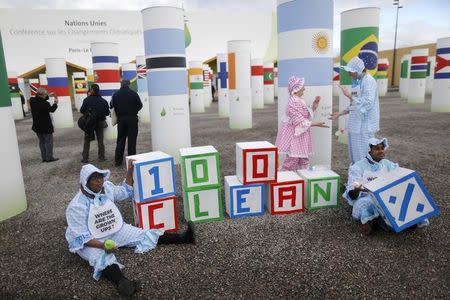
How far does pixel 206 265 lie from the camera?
351 cm

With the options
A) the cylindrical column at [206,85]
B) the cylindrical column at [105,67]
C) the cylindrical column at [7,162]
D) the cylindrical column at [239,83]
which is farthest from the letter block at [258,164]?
the cylindrical column at [206,85]

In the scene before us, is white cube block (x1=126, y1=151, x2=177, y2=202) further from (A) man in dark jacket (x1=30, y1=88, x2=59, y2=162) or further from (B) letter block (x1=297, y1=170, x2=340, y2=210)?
(A) man in dark jacket (x1=30, y1=88, x2=59, y2=162)

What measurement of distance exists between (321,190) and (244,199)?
104 centimetres

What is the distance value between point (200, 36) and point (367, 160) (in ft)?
91.2

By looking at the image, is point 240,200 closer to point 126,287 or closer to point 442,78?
point 126,287

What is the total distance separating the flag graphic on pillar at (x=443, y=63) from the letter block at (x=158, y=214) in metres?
12.9

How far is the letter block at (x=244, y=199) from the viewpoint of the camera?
457cm

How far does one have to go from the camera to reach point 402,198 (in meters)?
3.72

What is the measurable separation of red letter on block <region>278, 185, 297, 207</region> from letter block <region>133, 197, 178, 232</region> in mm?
1361

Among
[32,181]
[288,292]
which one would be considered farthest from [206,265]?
[32,181]

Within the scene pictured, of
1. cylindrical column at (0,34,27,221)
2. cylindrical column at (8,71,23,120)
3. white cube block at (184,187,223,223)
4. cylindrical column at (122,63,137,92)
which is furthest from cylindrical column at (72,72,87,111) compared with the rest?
white cube block at (184,187,223,223)

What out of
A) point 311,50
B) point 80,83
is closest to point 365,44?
point 311,50

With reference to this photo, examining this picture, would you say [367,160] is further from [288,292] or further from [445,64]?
[445,64]

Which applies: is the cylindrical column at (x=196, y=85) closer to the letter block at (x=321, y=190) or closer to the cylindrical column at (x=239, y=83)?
the cylindrical column at (x=239, y=83)
